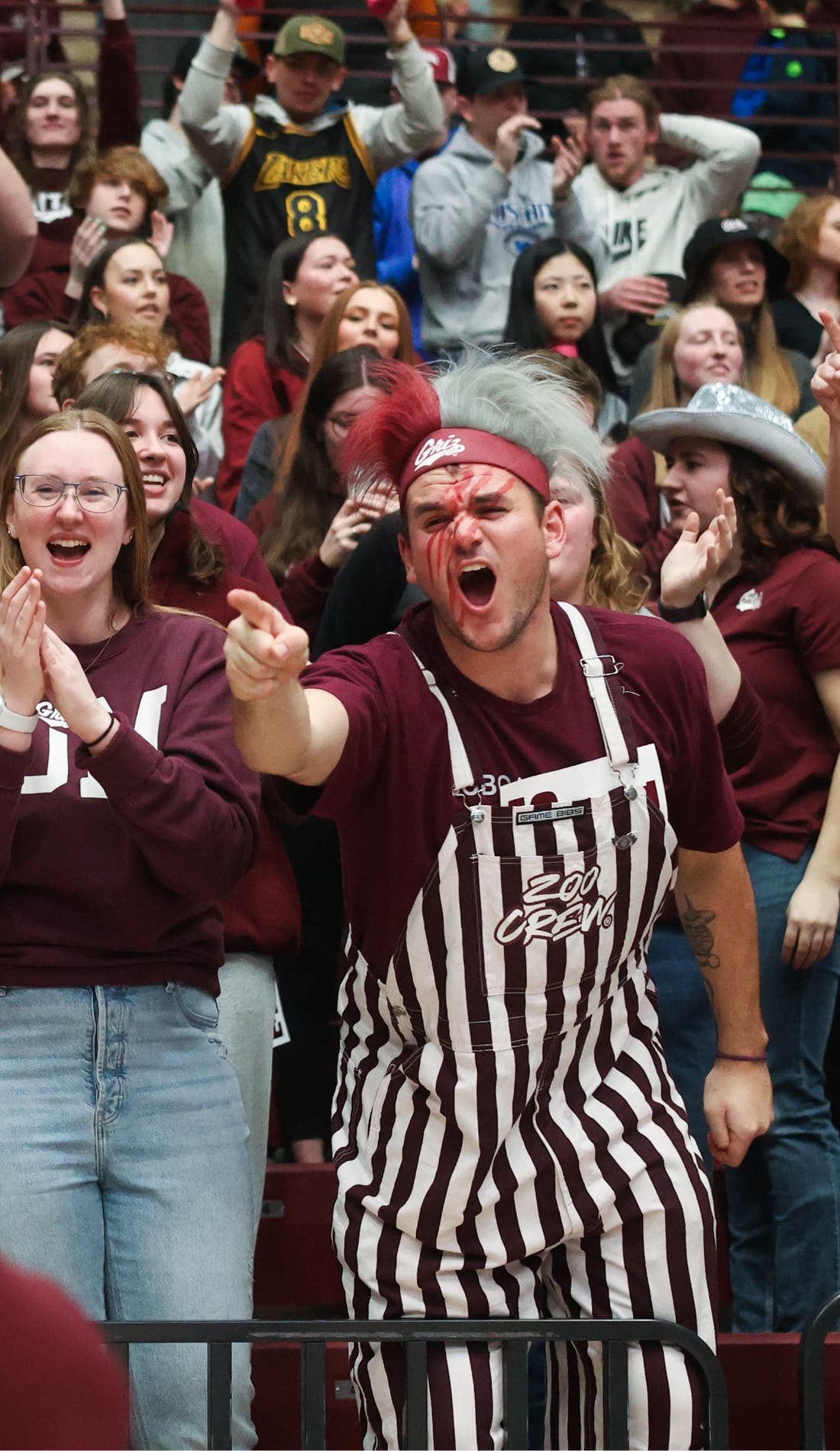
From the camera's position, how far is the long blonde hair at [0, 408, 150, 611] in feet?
10.5

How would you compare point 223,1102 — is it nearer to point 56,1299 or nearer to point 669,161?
point 56,1299

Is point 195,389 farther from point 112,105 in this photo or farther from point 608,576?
point 112,105

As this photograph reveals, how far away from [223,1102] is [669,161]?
780cm

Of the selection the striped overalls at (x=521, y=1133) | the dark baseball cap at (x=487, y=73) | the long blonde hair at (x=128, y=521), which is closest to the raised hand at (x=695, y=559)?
the striped overalls at (x=521, y=1133)

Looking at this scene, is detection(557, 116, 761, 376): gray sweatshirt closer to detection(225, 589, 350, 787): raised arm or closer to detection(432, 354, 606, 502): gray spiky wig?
detection(432, 354, 606, 502): gray spiky wig

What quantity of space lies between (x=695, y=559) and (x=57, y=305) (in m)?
3.79

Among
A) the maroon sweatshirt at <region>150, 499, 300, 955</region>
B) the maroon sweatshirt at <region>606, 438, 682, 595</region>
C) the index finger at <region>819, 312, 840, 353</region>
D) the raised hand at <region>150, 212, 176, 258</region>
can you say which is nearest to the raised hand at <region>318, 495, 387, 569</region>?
the maroon sweatshirt at <region>150, 499, 300, 955</region>

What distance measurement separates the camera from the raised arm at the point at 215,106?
22.6 feet

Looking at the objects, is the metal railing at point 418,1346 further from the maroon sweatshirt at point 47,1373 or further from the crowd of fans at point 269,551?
the maroon sweatshirt at point 47,1373

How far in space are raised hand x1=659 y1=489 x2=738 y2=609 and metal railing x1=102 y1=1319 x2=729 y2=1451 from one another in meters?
1.39

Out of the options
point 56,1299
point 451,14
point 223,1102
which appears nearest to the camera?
point 56,1299

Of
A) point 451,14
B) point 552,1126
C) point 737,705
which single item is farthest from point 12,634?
point 451,14

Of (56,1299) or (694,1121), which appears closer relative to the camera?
(56,1299)

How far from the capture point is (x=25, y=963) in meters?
2.86
